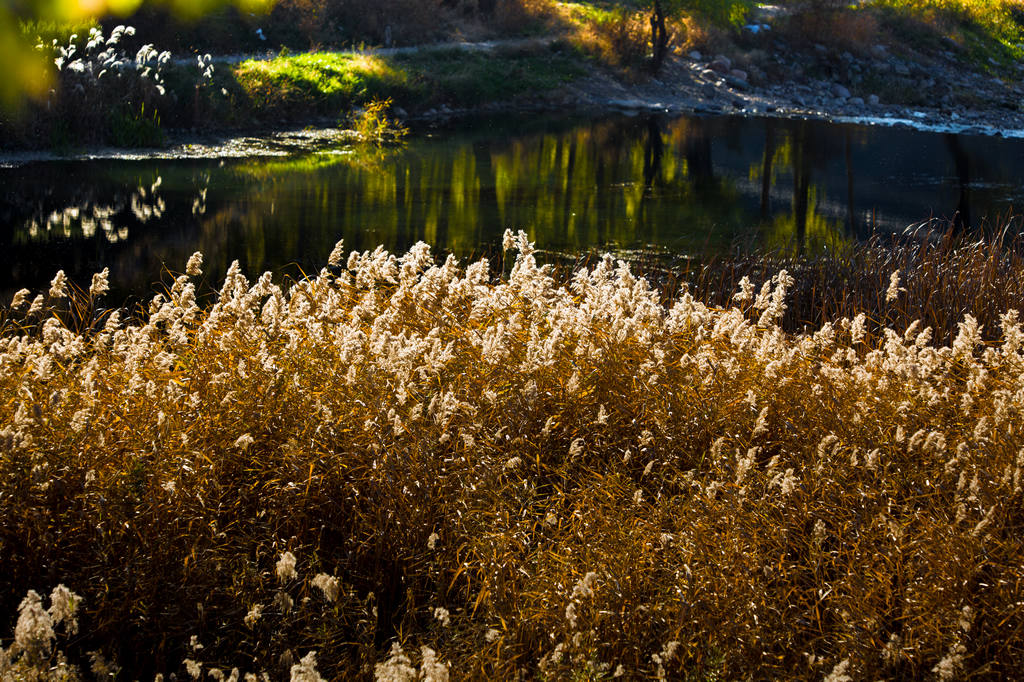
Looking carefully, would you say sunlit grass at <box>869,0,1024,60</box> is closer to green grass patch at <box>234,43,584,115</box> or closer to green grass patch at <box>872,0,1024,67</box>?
green grass patch at <box>872,0,1024,67</box>

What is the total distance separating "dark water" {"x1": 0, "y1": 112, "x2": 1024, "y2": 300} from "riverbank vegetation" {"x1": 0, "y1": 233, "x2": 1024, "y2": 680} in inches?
214

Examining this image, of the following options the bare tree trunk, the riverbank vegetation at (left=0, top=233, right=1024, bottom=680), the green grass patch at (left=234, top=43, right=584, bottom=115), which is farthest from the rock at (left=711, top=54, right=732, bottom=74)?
the riverbank vegetation at (left=0, top=233, right=1024, bottom=680)

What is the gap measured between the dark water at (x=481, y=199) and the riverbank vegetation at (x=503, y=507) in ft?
17.8

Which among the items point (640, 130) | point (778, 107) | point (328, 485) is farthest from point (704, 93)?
point (328, 485)

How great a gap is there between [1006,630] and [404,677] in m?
2.13

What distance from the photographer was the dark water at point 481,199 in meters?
11.7

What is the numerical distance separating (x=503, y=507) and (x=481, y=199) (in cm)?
1121

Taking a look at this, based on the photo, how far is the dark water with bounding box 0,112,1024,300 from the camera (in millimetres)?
11672

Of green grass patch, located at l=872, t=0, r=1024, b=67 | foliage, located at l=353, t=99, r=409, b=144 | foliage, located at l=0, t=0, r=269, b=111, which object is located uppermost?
green grass patch, located at l=872, t=0, r=1024, b=67

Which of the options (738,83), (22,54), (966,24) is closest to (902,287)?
(22,54)

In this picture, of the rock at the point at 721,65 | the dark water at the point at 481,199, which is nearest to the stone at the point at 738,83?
the rock at the point at 721,65

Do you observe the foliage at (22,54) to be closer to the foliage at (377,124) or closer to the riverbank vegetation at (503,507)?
the foliage at (377,124)

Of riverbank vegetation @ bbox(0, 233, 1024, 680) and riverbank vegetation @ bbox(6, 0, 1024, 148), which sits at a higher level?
riverbank vegetation @ bbox(6, 0, 1024, 148)

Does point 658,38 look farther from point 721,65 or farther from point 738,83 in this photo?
point 738,83
